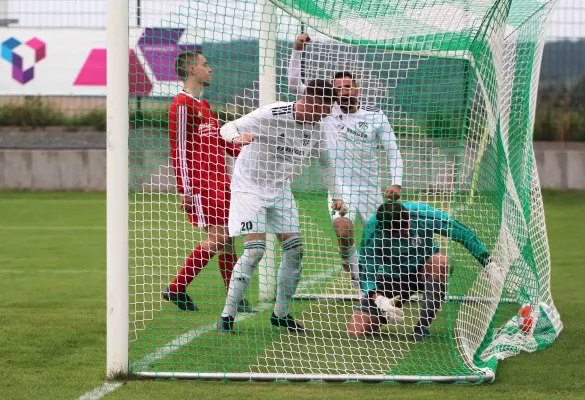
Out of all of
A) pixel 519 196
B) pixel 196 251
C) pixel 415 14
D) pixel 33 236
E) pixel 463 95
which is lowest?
pixel 33 236

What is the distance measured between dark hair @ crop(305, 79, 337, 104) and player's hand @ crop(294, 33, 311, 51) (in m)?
0.24

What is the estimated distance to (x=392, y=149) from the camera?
7258 millimetres

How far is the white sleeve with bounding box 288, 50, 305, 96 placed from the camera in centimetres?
661

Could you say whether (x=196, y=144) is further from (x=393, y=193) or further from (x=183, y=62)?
(x=393, y=193)

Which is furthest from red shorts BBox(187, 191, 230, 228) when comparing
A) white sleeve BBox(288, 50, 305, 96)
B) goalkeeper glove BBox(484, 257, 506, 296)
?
goalkeeper glove BBox(484, 257, 506, 296)

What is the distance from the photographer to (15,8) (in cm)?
1811

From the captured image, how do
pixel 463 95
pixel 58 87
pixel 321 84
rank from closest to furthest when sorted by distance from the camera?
1. pixel 463 95
2. pixel 321 84
3. pixel 58 87

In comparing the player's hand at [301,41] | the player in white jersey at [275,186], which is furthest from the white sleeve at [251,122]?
the player's hand at [301,41]

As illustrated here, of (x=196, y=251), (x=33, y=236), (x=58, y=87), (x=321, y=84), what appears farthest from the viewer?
(x=58, y=87)

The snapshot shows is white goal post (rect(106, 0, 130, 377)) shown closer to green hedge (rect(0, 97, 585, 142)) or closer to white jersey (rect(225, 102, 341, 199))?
white jersey (rect(225, 102, 341, 199))

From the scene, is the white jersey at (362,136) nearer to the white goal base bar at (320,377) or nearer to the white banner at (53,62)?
the white goal base bar at (320,377)

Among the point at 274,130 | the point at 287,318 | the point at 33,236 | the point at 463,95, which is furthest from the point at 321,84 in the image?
the point at 33,236

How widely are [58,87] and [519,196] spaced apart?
1279cm

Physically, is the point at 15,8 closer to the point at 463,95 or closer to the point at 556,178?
the point at 556,178
